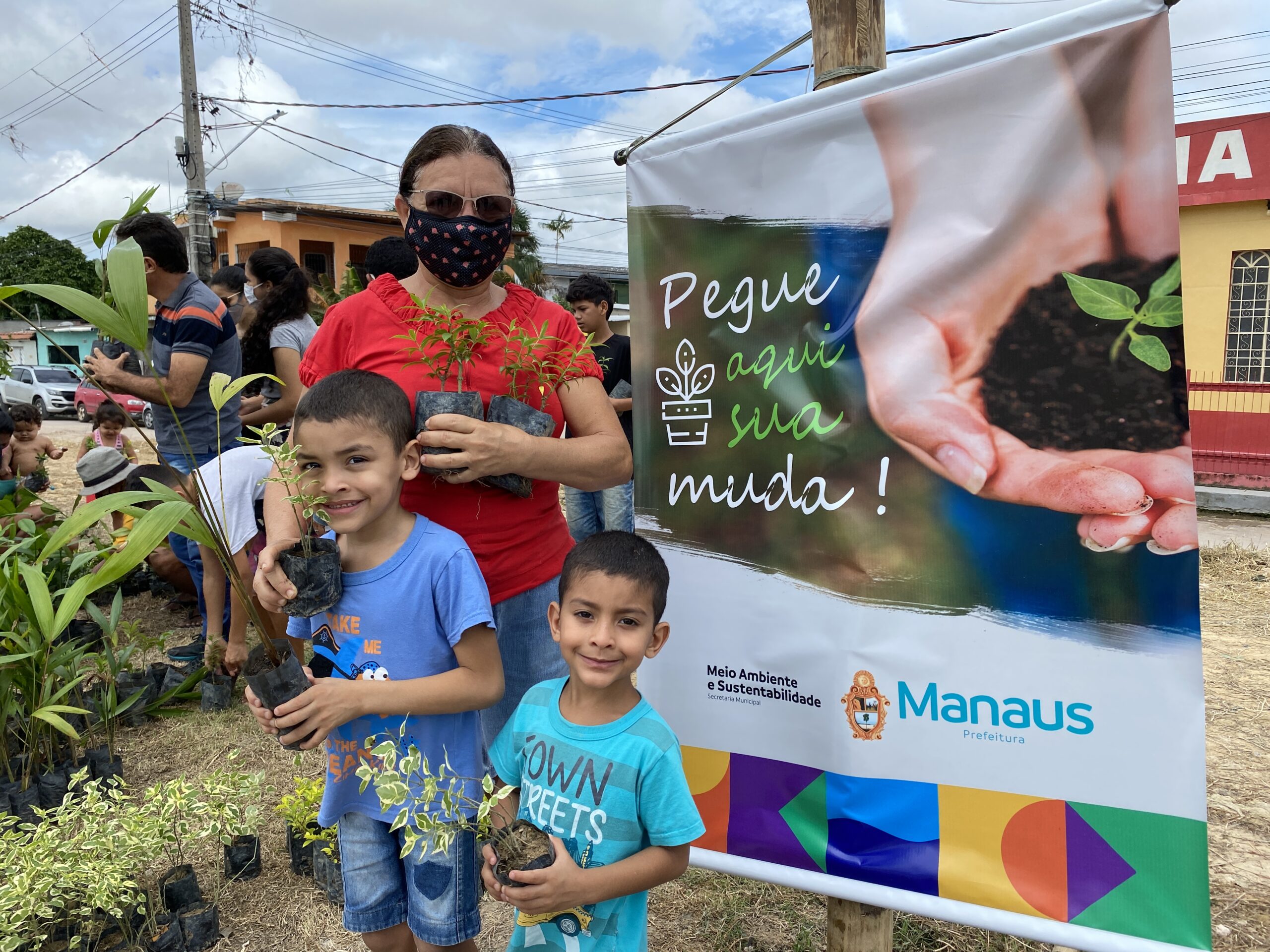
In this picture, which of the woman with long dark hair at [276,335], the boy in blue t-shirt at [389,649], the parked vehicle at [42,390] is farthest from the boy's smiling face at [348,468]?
the parked vehicle at [42,390]

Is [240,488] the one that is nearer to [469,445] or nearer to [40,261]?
[469,445]

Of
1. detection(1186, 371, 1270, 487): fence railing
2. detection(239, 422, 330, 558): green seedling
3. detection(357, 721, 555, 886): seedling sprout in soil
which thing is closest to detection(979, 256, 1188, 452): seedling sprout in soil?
detection(357, 721, 555, 886): seedling sprout in soil

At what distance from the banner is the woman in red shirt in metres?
0.35

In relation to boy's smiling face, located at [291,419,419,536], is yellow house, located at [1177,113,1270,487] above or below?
above

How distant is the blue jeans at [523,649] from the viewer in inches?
68.4

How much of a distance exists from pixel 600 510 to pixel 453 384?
304cm

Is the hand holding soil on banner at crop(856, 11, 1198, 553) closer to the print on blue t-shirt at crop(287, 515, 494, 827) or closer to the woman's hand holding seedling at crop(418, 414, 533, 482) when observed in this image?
the woman's hand holding seedling at crop(418, 414, 533, 482)

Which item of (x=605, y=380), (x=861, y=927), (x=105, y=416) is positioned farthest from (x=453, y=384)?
(x=105, y=416)

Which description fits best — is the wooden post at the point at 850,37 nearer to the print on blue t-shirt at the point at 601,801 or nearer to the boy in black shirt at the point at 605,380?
the print on blue t-shirt at the point at 601,801

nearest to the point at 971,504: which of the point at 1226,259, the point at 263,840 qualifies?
the point at 263,840

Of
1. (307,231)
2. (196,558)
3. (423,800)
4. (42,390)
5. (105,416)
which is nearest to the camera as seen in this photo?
(423,800)

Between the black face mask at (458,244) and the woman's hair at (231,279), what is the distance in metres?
3.82

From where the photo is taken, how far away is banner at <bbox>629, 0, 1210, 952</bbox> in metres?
1.40

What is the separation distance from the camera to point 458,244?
1.60 metres
